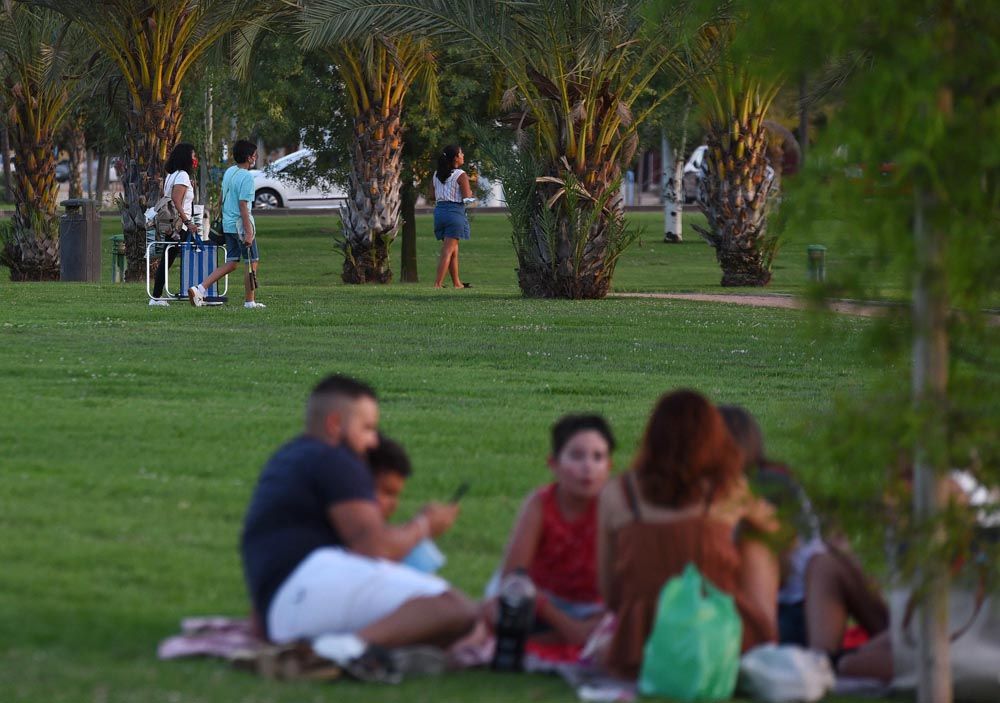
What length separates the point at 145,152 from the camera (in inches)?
926

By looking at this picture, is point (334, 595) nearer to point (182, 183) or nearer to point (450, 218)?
point (182, 183)

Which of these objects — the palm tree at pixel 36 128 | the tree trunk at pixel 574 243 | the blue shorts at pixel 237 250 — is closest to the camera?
the blue shorts at pixel 237 250

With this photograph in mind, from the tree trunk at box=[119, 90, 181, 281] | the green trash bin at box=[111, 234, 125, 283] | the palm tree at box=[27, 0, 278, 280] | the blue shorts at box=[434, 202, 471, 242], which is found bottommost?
the green trash bin at box=[111, 234, 125, 283]

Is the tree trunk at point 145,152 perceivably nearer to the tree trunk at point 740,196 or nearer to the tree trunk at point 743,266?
the tree trunk at point 740,196

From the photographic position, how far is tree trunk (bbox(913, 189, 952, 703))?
4426 mm

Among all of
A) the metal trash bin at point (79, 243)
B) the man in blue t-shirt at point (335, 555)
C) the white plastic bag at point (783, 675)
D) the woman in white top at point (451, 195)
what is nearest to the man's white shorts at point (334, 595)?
the man in blue t-shirt at point (335, 555)

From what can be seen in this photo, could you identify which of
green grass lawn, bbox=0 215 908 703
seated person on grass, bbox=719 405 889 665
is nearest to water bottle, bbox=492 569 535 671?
green grass lawn, bbox=0 215 908 703

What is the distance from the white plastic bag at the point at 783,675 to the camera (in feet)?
17.0

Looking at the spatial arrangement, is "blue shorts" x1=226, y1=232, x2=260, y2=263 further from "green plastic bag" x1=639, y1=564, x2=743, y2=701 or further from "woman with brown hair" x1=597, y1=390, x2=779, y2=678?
"green plastic bag" x1=639, y1=564, x2=743, y2=701

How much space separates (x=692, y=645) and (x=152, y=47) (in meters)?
19.0

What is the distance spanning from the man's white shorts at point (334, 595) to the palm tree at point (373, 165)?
19.5 m

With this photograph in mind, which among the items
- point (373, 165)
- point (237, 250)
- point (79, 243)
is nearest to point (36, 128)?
point (79, 243)

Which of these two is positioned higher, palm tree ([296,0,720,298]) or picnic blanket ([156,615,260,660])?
palm tree ([296,0,720,298])

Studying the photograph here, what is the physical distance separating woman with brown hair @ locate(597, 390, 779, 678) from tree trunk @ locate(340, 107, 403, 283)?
20.1 metres
